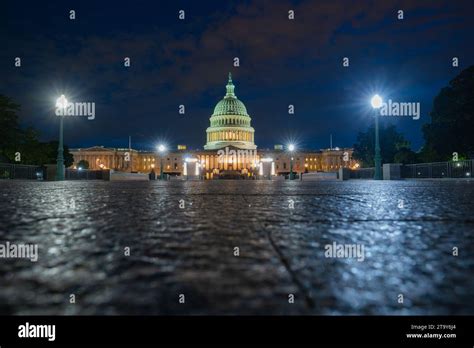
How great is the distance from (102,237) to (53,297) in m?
0.96

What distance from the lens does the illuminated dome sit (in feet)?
335

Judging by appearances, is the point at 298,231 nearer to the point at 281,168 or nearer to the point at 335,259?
the point at 335,259

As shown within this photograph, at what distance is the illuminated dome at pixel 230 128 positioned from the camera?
10219 cm

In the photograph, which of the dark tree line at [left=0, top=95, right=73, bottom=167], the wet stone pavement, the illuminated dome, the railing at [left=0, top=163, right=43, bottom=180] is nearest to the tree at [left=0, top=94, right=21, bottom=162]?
the dark tree line at [left=0, top=95, right=73, bottom=167]

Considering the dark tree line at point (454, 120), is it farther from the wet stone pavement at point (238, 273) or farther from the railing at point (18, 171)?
the wet stone pavement at point (238, 273)

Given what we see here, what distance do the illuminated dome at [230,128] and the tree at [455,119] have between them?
66262 millimetres

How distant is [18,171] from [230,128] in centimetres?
7768

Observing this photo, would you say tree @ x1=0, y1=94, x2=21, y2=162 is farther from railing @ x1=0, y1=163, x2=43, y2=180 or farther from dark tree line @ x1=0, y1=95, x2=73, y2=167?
railing @ x1=0, y1=163, x2=43, y2=180

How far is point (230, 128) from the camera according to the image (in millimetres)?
101438

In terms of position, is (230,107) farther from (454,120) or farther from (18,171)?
(18,171)

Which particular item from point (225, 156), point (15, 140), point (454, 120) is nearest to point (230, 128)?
point (225, 156)

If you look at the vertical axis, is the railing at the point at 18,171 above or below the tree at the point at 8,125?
below

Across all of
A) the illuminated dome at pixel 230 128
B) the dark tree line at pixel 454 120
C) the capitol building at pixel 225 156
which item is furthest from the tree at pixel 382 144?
the illuminated dome at pixel 230 128
